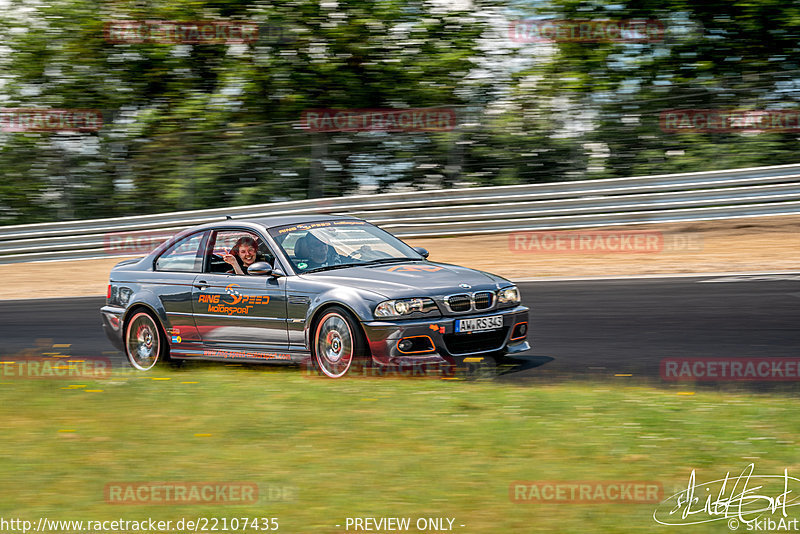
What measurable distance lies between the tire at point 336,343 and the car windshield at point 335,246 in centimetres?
63

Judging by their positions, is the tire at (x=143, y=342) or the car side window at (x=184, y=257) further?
the tire at (x=143, y=342)

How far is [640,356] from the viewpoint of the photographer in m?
8.91

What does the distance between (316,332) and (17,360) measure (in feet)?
12.1

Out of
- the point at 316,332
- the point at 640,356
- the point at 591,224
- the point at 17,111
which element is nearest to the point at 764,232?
the point at 591,224

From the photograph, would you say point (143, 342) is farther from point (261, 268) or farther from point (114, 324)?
point (261, 268)

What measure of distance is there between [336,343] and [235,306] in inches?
49.8

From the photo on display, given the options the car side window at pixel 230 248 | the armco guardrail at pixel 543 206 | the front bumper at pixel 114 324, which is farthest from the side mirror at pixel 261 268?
the armco guardrail at pixel 543 206

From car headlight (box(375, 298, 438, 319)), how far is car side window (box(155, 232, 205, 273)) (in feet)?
7.55

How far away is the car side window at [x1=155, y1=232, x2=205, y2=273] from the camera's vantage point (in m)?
9.68

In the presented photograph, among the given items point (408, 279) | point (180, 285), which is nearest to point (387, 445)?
point (408, 279)

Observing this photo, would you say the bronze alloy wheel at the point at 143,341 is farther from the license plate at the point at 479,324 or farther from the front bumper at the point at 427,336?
the license plate at the point at 479,324

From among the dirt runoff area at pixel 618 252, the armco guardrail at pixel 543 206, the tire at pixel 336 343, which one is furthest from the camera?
the armco guardrail at pixel 543 206

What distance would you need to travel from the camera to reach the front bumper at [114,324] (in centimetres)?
1013

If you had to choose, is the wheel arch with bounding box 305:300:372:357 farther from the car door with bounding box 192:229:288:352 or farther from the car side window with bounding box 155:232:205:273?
the car side window with bounding box 155:232:205:273
